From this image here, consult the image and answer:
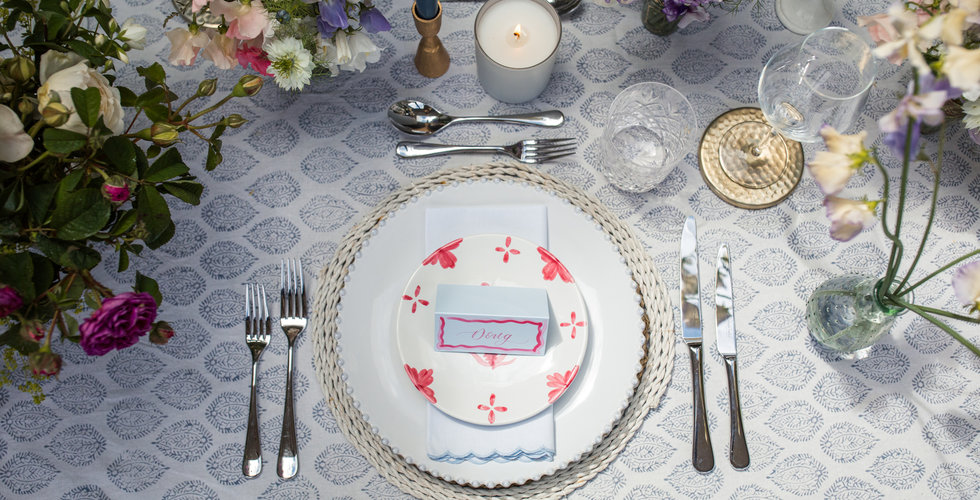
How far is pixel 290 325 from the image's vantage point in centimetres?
90

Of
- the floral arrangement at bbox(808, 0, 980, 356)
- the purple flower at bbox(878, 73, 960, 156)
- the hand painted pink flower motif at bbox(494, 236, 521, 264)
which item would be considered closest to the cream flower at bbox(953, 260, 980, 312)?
the floral arrangement at bbox(808, 0, 980, 356)

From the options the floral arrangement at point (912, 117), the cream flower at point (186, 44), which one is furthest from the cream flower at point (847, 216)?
the cream flower at point (186, 44)

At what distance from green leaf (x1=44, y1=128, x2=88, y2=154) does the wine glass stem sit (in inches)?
33.2

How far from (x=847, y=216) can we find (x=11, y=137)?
73 centimetres

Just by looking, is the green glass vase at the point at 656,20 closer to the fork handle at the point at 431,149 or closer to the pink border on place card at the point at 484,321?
the fork handle at the point at 431,149

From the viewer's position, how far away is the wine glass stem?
94 centimetres

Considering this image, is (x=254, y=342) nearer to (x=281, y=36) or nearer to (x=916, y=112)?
(x=281, y=36)

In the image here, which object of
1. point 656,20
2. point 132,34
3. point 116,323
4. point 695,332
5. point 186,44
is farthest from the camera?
point 656,20

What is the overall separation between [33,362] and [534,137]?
68cm

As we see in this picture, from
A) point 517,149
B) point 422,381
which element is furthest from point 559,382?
point 517,149

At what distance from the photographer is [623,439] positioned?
875 mm

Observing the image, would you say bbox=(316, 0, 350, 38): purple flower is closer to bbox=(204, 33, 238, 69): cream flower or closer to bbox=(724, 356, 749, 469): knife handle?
bbox=(204, 33, 238, 69): cream flower

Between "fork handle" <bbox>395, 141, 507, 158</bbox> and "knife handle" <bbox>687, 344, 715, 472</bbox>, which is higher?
"fork handle" <bbox>395, 141, 507, 158</bbox>

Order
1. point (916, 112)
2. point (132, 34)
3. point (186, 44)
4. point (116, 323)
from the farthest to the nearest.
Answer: point (186, 44)
point (132, 34)
point (116, 323)
point (916, 112)
